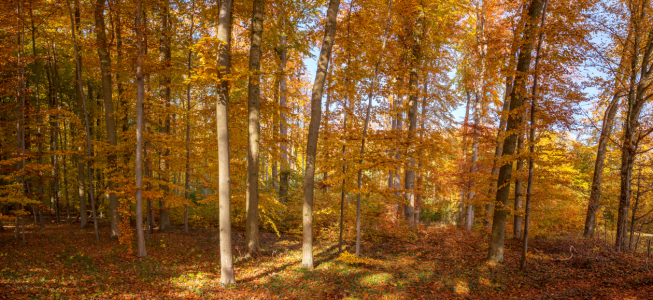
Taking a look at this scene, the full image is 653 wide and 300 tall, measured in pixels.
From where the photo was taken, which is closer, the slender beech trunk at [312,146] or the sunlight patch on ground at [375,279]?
the sunlight patch on ground at [375,279]

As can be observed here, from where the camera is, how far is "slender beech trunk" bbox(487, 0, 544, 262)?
988 cm

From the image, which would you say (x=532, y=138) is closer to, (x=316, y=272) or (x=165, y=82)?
(x=316, y=272)

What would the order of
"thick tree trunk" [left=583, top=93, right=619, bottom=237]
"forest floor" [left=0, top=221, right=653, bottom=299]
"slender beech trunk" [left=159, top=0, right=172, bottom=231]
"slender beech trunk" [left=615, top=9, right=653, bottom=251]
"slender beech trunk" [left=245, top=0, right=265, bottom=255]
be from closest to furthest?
"forest floor" [left=0, top=221, right=653, bottom=299] → "slender beech trunk" [left=245, top=0, right=265, bottom=255] → "slender beech trunk" [left=615, top=9, right=653, bottom=251] → "slender beech trunk" [left=159, top=0, right=172, bottom=231] → "thick tree trunk" [left=583, top=93, right=619, bottom=237]

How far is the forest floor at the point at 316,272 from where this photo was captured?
7.09m

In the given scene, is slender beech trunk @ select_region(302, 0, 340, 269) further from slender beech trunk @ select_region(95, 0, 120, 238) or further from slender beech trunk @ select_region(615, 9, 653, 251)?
slender beech trunk @ select_region(615, 9, 653, 251)

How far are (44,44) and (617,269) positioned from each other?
26.5 meters

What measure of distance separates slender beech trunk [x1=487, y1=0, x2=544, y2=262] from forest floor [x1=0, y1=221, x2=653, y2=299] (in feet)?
2.70

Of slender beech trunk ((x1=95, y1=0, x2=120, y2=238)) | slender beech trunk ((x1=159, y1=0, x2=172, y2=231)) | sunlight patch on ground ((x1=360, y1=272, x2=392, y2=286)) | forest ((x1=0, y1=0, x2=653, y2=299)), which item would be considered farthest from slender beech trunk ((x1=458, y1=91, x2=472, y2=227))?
slender beech trunk ((x1=95, y1=0, x2=120, y2=238))

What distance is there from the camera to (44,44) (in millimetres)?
15875

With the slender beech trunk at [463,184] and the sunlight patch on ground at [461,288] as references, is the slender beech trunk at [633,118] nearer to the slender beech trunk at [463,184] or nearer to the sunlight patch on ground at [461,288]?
the slender beech trunk at [463,184]

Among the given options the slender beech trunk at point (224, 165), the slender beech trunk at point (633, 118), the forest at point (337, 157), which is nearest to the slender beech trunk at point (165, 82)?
the forest at point (337, 157)

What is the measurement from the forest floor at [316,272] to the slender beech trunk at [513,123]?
0.82m

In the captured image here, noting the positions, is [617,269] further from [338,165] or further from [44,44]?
[44,44]

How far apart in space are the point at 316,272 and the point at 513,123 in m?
8.13
